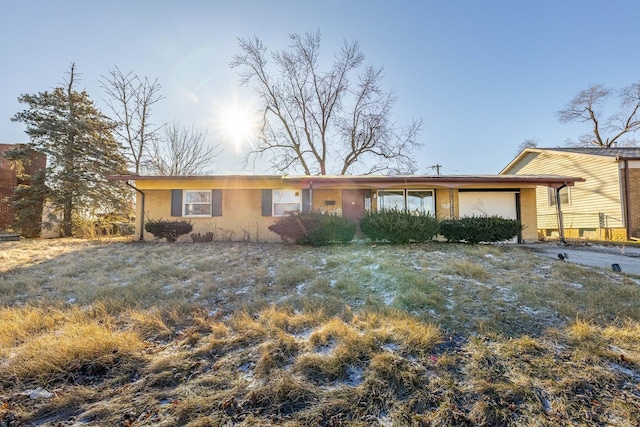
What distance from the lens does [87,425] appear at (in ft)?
6.51

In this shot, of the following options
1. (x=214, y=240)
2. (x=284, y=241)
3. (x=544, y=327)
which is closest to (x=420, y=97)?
(x=284, y=241)

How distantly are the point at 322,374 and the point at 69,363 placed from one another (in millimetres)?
2308

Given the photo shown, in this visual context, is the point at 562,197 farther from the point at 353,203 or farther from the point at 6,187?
the point at 6,187

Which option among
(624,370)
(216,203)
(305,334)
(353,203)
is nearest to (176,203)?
(216,203)

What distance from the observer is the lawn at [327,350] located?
2098mm

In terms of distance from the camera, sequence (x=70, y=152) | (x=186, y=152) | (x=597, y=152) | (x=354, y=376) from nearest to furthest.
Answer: (x=354, y=376), (x=597, y=152), (x=70, y=152), (x=186, y=152)

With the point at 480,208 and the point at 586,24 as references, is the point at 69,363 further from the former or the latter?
the point at 586,24

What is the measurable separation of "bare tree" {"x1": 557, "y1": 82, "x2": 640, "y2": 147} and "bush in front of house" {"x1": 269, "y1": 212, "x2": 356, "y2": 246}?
29217 millimetres

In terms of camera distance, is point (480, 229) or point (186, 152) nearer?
point (480, 229)

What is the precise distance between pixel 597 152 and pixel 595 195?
2.71 meters

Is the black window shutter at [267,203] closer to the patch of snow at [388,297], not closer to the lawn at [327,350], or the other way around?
the lawn at [327,350]

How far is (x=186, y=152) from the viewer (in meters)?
A: 23.9

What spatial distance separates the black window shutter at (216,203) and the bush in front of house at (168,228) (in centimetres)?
110

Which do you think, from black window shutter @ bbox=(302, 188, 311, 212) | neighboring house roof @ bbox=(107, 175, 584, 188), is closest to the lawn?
neighboring house roof @ bbox=(107, 175, 584, 188)
